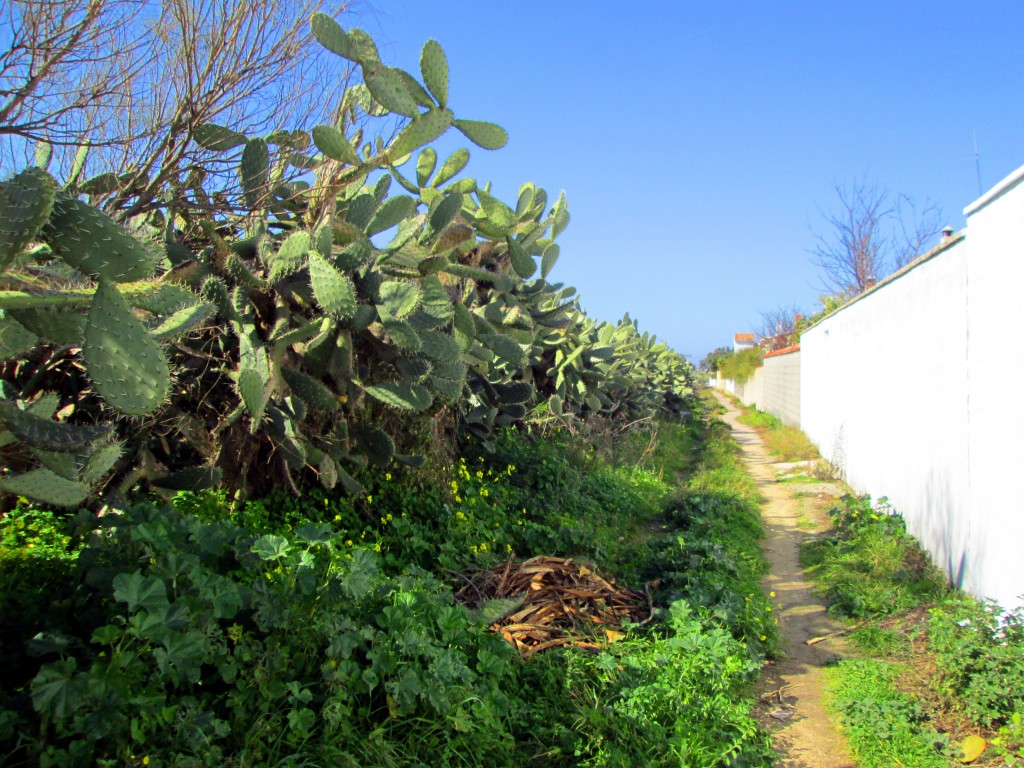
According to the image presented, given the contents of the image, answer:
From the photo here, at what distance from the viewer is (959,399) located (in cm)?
593

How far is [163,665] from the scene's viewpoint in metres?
2.49

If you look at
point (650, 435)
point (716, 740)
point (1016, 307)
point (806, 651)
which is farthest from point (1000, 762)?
point (650, 435)

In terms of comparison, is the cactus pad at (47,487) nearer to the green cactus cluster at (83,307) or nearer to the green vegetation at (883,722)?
the green cactus cluster at (83,307)

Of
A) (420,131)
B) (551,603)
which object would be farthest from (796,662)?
(420,131)

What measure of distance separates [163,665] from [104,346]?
3.39ft

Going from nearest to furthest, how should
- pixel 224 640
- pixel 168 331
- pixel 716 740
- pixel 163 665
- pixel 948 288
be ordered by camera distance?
pixel 163 665 < pixel 224 640 < pixel 168 331 < pixel 716 740 < pixel 948 288

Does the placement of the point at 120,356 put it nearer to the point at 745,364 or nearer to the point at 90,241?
the point at 90,241

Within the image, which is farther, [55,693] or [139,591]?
[139,591]

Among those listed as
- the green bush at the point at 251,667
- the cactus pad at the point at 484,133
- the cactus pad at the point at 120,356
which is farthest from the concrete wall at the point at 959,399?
the cactus pad at the point at 120,356

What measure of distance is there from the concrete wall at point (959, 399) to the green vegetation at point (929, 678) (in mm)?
328

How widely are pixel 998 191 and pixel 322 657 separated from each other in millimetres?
4767

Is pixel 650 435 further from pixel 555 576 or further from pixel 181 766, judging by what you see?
pixel 181 766

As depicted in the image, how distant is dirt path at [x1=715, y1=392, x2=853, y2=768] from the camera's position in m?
3.95

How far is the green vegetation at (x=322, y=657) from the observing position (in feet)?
8.01
